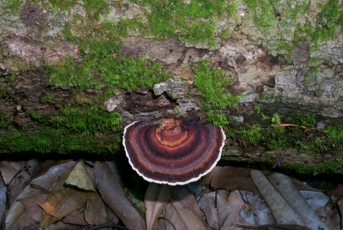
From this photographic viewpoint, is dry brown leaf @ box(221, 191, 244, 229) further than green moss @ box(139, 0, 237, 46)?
Yes

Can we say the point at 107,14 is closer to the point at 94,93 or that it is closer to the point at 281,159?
the point at 94,93

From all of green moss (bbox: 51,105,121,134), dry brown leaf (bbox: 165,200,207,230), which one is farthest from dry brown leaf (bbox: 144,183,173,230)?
green moss (bbox: 51,105,121,134)

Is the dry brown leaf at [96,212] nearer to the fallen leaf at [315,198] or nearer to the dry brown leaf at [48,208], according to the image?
the dry brown leaf at [48,208]

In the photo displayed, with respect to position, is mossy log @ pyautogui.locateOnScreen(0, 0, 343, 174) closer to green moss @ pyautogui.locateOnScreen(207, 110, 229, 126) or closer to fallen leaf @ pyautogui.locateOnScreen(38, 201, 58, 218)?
green moss @ pyautogui.locateOnScreen(207, 110, 229, 126)

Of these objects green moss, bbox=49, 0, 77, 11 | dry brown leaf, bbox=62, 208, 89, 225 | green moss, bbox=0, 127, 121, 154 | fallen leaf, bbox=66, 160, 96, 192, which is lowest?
dry brown leaf, bbox=62, 208, 89, 225

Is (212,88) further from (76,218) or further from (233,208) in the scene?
(76,218)

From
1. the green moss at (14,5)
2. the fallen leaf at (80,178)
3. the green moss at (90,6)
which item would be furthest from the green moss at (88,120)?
the fallen leaf at (80,178)

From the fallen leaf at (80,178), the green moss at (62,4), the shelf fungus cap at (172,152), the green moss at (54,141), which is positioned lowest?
the fallen leaf at (80,178)
